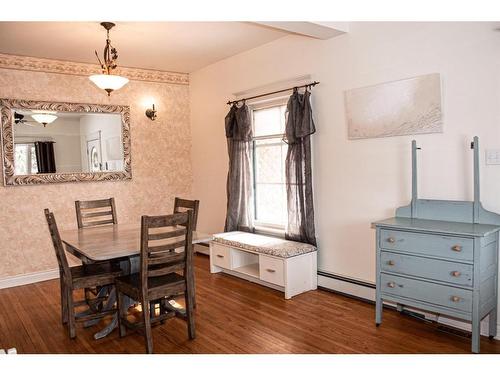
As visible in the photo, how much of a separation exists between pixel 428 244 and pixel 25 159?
162 inches

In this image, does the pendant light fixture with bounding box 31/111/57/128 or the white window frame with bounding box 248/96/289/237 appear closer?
the white window frame with bounding box 248/96/289/237

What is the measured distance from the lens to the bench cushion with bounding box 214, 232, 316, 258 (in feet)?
12.3

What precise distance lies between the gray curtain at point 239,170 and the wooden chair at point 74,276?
183 cm

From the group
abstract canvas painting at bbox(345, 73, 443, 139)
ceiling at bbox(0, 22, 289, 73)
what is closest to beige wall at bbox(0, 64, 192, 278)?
ceiling at bbox(0, 22, 289, 73)

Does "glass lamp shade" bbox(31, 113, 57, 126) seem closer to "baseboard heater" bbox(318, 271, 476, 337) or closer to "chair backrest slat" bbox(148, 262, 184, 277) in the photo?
"chair backrest slat" bbox(148, 262, 184, 277)

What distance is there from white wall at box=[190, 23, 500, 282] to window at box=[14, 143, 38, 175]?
244 cm

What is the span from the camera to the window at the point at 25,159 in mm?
4414

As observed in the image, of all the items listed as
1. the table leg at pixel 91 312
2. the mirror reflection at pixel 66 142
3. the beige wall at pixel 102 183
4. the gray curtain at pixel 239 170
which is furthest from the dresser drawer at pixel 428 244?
the mirror reflection at pixel 66 142

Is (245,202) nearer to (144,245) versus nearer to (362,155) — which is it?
(362,155)

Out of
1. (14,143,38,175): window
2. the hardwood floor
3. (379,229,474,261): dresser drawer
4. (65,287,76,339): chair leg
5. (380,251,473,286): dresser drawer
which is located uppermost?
(14,143,38,175): window

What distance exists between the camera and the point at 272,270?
383cm

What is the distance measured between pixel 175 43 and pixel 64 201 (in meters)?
2.24

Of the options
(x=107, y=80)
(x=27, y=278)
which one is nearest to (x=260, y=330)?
(x=107, y=80)

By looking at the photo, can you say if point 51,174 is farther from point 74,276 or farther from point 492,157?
point 492,157
